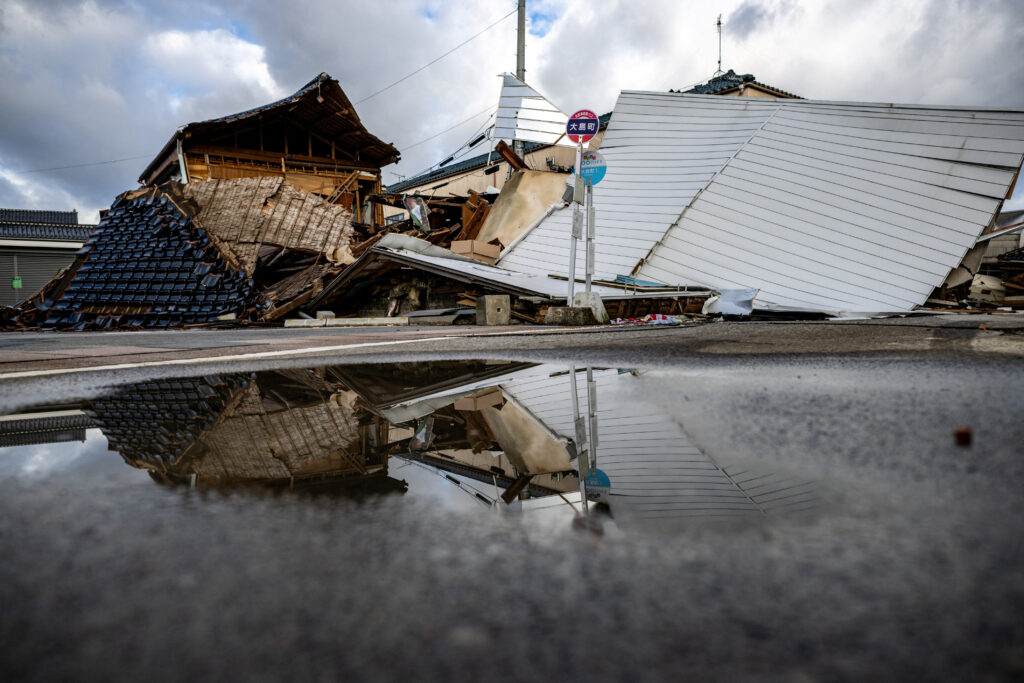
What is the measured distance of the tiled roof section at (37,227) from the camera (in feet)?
88.7

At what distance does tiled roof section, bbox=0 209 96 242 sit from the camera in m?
27.0

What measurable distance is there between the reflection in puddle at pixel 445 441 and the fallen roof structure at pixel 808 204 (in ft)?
27.0

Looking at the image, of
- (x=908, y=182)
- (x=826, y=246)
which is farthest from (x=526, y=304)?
(x=908, y=182)

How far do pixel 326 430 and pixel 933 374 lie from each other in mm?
1815

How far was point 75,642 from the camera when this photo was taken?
434 mm

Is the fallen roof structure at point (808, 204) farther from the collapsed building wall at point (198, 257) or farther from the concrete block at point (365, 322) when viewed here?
the collapsed building wall at point (198, 257)

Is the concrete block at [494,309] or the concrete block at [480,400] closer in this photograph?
the concrete block at [480,400]

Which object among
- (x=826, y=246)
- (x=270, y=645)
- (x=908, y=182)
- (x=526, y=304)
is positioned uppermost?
(x=908, y=182)

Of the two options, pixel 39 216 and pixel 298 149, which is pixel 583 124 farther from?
pixel 39 216

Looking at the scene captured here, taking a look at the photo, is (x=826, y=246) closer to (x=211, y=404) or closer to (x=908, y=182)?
(x=908, y=182)

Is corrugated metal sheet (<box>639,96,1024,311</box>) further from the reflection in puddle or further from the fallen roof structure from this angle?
the reflection in puddle

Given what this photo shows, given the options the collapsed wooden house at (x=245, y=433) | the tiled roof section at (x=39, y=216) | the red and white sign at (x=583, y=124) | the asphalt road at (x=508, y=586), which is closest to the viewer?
the asphalt road at (x=508, y=586)

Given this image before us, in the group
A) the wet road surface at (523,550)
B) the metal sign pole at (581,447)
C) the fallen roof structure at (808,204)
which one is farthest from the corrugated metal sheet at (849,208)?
the wet road surface at (523,550)

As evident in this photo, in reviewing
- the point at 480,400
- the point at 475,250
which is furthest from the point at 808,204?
the point at 480,400
